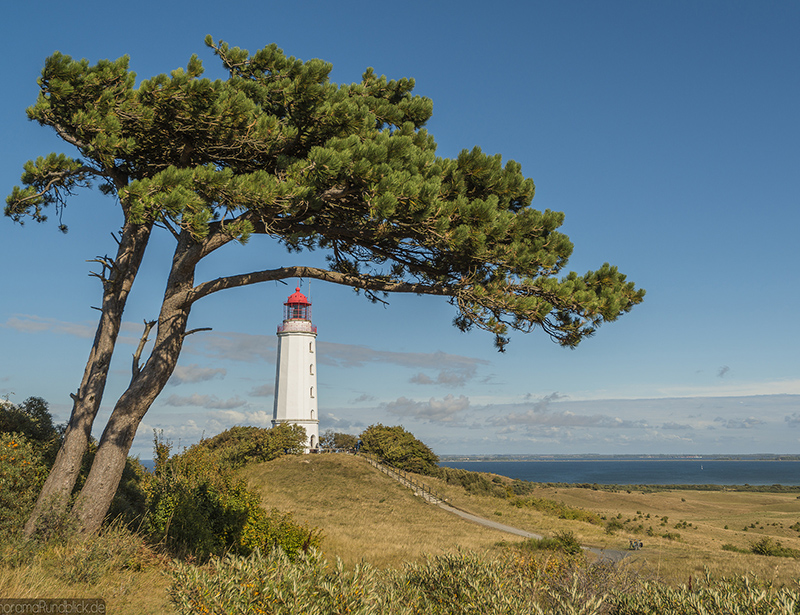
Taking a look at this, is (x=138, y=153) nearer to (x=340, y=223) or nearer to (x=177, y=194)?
(x=177, y=194)

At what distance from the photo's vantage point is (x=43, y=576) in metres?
5.98

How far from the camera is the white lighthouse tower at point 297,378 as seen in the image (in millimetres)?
39656

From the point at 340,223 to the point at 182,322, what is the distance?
10.5 feet

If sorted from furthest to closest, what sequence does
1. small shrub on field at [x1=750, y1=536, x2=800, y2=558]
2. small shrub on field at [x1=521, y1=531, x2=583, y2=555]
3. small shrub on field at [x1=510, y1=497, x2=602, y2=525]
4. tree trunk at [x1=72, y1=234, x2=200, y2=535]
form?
1. small shrub on field at [x1=510, y1=497, x2=602, y2=525]
2. small shrub on field at [x1=750, y1=536, x2=800, y2=558]
3. small shrub on field at [x1=521, y1=531, x2=583, y2=555]
4. tree trunk at [x1=72, y1=234, x2=200, y2=535]

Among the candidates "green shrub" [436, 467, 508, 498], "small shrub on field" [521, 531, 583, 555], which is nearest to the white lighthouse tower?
"green shrub" [436, 467, 508, 498]

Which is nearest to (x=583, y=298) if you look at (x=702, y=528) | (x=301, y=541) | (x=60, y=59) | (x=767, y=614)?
(x=767, y=614)

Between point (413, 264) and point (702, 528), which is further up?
point (413, 264)

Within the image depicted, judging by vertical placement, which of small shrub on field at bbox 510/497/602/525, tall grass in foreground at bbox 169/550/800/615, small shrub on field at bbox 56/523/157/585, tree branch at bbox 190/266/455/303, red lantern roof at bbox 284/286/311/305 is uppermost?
red lantern roof at bbox 284/286/311/305

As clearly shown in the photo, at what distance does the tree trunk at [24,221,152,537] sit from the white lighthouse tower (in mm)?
31053

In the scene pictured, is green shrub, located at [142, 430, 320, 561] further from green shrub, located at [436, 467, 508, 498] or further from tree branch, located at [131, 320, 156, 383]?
green shrub, located at [436, 467, 508, 498]

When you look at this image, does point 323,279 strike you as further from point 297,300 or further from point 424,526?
point 297,300

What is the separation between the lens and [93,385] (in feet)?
27.9

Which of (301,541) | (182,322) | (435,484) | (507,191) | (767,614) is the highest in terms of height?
(507,191)

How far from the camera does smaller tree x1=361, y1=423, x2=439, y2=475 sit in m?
42.8
